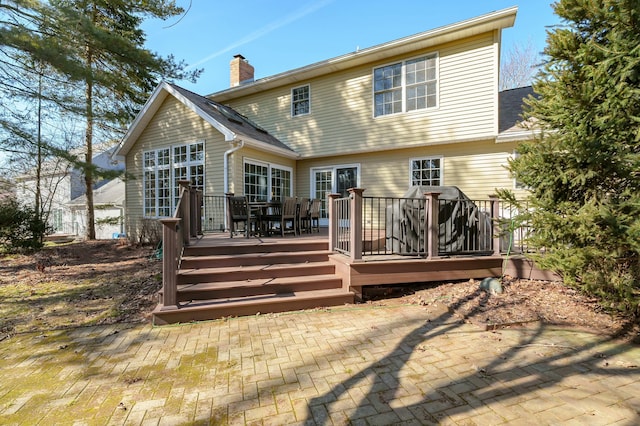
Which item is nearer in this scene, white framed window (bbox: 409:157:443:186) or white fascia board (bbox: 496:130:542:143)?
white fascia board (bbox: 496:130:542:143)

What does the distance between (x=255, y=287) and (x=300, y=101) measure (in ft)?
26.4

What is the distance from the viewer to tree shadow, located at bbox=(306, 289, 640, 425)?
2.19 meters

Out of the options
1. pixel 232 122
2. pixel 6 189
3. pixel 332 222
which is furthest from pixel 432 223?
pixel 6 189

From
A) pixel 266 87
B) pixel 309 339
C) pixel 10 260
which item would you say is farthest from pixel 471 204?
pixel 10 260

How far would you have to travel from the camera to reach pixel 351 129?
32.1 ft

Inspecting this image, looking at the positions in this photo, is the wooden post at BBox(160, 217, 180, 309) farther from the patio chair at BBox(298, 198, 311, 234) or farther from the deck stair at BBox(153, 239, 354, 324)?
the patio chair at BBox(298, 198, 311, 234)

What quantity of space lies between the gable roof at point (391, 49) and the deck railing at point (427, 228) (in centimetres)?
498

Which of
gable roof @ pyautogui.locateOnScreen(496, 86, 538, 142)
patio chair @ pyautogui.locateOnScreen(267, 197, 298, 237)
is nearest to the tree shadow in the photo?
patio chair @ pyautogui.locateOnScreen(267, 197, 298, 237)

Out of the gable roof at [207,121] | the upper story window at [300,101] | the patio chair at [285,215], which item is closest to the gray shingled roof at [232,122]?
the gable roof at [207,121]

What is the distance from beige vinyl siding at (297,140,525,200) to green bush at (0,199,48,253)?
31.4ft

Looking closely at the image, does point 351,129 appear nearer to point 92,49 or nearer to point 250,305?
point 250,305

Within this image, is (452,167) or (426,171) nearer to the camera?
(452,167)

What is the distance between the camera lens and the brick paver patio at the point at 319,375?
2170mm

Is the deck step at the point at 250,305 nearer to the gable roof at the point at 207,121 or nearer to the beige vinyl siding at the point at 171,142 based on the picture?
the gable roof at the point at 207,121
